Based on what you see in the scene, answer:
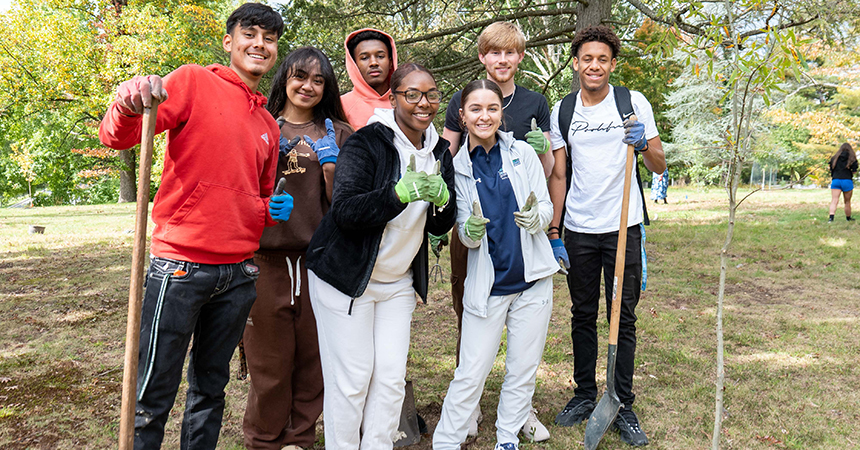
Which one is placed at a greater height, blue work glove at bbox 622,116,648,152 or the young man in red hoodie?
blue work glove at bbox 622,116,648,152

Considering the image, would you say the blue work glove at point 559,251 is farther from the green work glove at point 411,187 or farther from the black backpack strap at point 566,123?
the green work glove at point 411,187

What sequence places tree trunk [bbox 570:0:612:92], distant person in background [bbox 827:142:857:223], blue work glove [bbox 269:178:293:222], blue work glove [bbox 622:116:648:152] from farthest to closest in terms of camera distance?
distant person in background [bbox 827:142:857:223] → tree trunk [bbox 570:0:612:92] → blue work glove [bbox 622:116:648:152] → blue work glove [bbox 269:178:293:222]

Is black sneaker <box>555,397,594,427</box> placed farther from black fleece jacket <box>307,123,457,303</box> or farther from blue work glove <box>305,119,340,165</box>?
blue work glove <box>305,119,340,165</box>

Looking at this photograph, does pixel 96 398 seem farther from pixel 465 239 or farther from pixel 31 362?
pixel 465 239

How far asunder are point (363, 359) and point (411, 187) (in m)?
0.80

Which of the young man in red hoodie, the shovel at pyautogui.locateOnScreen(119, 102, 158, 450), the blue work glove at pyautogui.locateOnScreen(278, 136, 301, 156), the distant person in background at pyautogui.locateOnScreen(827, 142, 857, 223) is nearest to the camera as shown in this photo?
the shovel at pyautogui.locateOnScreen(119, 102, 158, 450)

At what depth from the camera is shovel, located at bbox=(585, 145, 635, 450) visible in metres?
2.88

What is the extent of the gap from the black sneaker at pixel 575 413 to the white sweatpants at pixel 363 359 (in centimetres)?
123

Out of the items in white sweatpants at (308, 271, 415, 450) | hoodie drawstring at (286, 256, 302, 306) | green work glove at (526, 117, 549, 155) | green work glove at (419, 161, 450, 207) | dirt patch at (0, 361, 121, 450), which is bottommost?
dirt patch at (0, 361, 121, 450)

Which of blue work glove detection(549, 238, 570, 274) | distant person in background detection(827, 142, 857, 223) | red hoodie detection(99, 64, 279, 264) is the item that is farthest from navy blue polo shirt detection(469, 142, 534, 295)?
distant person in background detection(827, 142, 857, 223)

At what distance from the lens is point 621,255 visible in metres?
2.90

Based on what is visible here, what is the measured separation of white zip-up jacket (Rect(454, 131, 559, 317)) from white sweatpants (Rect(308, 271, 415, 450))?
1.33 ft

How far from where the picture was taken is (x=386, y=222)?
2295 mm

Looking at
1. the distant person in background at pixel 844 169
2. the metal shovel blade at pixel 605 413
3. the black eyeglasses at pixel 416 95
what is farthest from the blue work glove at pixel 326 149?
the distant person in background at pixel 844 169
